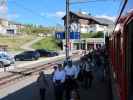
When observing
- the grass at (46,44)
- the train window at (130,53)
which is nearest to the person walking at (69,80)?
the train window at (130,53)

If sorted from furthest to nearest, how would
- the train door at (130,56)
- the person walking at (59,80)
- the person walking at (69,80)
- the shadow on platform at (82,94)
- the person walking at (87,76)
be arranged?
the person walking at (87,76), the shadow on platform at (82,94), the person walking at (69,80), the person walking at (59,80), the train door at (130,56)

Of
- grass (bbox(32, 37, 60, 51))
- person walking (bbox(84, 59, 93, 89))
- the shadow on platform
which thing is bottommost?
the shadow on platform

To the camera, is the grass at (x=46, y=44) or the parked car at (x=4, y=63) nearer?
the parked car at (x=4, y=63)

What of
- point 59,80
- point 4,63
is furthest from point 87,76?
point 4,63

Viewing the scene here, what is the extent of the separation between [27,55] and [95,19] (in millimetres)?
59488

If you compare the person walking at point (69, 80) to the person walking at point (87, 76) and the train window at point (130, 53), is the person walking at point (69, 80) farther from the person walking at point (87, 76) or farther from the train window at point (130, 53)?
the train window at point (130, 53)

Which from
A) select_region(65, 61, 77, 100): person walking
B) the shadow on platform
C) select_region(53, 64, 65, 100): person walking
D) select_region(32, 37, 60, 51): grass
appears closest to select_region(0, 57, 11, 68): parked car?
the shadow on platform

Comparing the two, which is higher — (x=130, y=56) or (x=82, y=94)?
(x=130, y=56)

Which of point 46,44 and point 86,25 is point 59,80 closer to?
point 46,44

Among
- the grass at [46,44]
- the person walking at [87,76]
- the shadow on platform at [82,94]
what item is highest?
the grass at [46,44]

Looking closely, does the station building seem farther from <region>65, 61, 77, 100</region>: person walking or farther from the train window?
the train window

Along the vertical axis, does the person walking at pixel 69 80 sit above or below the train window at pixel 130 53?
below

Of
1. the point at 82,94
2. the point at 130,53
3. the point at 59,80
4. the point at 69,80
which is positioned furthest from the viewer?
the point at 82,94

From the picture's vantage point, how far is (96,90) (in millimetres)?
21438
